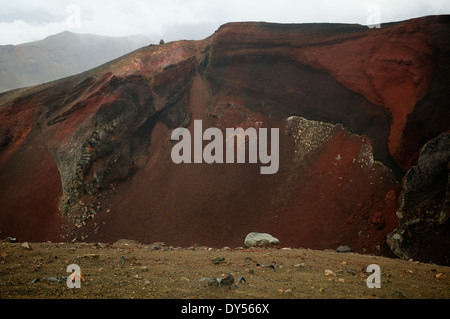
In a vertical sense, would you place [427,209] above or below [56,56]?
below

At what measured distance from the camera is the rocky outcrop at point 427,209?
26.9ft

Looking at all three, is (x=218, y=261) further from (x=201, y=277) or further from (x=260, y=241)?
(x=260, y=241)

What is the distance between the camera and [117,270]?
552 cm

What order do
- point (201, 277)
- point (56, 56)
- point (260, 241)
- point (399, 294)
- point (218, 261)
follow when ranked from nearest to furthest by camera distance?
point (399, 294), point (201, 277), point (218, 261), point (260, 241), point (56, 56)

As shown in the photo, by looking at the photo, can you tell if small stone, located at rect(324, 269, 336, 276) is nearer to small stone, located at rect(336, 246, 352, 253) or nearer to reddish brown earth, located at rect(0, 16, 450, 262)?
small stone, located at rect(336, 246, 352, 253)

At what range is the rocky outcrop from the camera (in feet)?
26.9

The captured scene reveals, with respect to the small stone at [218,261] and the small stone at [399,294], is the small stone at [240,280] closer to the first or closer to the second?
the small stone at [218,261]

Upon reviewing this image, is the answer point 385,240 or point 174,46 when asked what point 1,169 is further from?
point 385,240

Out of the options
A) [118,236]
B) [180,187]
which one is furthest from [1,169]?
[180,187]

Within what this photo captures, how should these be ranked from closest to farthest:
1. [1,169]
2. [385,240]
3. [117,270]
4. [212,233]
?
[117,270], [385,240], [212,233], [1,169]

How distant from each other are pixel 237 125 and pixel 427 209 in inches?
385

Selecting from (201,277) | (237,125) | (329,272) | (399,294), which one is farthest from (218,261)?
(237,125)

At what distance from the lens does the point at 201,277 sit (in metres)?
5.29
